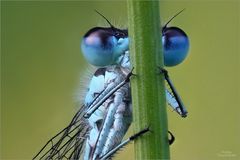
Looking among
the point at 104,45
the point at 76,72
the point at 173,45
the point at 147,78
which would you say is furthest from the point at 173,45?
the point at 76,72

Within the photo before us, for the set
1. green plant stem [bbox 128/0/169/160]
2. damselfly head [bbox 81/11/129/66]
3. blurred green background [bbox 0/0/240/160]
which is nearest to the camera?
green plant stem [bbox 128/0/169/160]

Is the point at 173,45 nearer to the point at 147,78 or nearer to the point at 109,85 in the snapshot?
the point at 109,85

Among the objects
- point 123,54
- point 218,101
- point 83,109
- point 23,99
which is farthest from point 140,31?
point 23,99

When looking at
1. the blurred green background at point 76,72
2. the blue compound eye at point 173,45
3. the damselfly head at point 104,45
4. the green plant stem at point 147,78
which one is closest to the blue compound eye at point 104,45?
the damselfly head at point 104,45

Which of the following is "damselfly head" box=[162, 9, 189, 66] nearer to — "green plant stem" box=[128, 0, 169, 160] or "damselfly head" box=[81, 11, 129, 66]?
"damselfly head" box=[81, 11, 129, 66]

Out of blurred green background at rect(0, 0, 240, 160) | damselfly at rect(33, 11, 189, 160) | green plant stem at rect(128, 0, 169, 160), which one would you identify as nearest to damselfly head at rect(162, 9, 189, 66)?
damselfly at rect(33, 11, 189, 160)

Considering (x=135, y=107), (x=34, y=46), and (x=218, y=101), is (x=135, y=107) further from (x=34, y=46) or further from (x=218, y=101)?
(x=34, y=46)

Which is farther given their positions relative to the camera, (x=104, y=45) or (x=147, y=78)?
(x=104, y=45)

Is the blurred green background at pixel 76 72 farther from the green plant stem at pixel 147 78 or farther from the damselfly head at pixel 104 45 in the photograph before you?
the green plant stem at pixel 147 78
